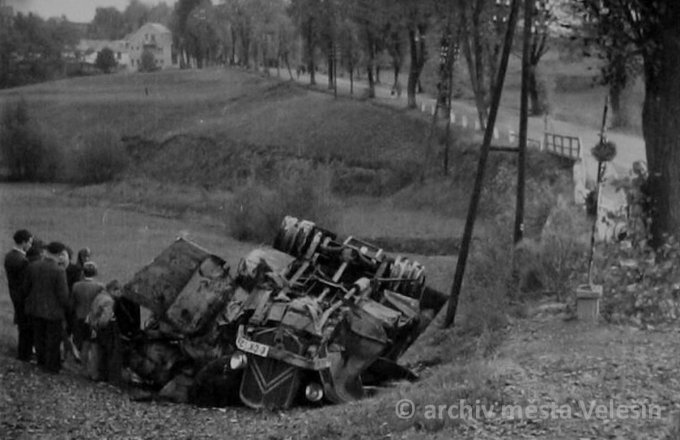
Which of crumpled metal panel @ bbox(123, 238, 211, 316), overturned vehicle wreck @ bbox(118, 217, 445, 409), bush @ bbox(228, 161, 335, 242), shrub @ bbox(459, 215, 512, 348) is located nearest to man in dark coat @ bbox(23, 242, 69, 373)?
overturned vehicle wreck @ bbox(118, 217, 445, 409)

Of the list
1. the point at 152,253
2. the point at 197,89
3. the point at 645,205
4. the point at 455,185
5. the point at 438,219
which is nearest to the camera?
the point at 645,205

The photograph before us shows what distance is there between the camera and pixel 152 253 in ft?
103

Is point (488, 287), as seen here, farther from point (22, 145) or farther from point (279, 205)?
point (279, 205)

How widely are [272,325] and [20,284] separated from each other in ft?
10.5

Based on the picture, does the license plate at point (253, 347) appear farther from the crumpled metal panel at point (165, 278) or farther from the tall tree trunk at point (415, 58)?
Answer: the tall tree trunk at point (415, 58)

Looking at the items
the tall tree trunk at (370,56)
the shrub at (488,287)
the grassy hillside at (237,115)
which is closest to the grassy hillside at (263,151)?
the grassy hillside at (237,115)

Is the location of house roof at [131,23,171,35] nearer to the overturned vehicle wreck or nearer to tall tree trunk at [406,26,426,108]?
the overturned vehicle wreck

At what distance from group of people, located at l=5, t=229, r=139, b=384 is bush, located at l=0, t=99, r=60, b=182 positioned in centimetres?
1591

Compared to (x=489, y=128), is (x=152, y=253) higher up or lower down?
lower down

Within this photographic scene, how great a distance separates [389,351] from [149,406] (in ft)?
10.6

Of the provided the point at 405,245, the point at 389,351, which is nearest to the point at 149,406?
the point at 389,351

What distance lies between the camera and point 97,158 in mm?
39438

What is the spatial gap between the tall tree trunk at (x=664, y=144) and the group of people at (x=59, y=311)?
7868 millimetres

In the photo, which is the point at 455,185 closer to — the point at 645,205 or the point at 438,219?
the point at 438,219
